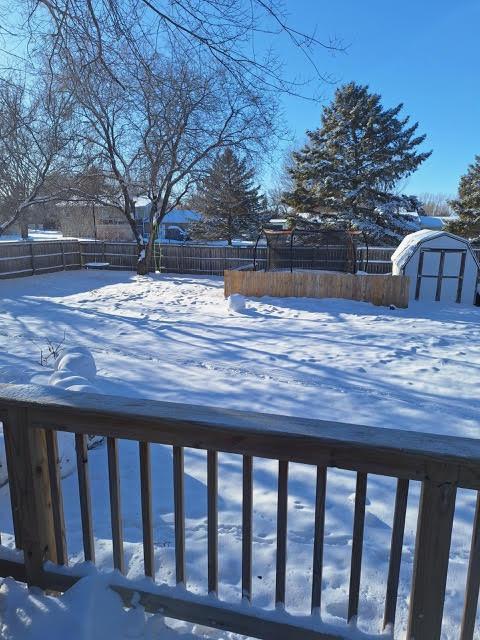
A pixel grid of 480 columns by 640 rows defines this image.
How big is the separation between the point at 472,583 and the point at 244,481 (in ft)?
2.50

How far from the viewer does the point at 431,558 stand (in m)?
1.30

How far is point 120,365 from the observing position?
671 cm

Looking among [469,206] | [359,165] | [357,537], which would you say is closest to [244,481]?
[357,537]

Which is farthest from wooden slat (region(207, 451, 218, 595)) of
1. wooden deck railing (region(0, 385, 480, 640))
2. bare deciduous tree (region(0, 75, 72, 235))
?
bare deciduous tree (region(0, 75, 72, 235))

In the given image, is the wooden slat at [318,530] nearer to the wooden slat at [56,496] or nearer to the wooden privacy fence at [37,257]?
the wooden slat at [56,496]

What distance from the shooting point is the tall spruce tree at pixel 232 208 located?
78.7 feet

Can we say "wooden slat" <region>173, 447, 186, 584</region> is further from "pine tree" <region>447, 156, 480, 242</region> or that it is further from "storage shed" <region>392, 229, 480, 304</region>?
"pine tree" <region>447, 156, 480, 242</region>

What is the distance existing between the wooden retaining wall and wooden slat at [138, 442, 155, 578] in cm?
1142

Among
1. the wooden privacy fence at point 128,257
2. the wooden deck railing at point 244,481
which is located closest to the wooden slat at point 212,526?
the wooden deck railing at point 244,481

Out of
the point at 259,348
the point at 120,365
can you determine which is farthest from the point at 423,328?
the point at 120,365

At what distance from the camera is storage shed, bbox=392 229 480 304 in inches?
519

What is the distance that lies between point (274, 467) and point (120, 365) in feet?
12.2

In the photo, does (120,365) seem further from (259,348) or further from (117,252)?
(117,252)

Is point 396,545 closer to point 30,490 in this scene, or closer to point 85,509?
point 85,509
